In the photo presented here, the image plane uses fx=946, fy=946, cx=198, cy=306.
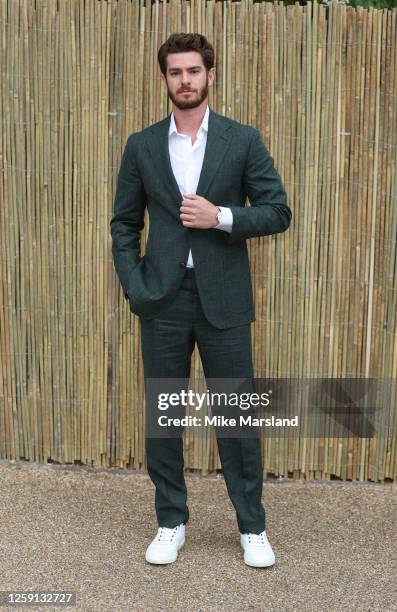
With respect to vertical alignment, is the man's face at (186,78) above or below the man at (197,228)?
above

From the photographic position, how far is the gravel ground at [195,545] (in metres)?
3.52

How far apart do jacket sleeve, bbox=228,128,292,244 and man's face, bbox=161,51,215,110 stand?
272mm

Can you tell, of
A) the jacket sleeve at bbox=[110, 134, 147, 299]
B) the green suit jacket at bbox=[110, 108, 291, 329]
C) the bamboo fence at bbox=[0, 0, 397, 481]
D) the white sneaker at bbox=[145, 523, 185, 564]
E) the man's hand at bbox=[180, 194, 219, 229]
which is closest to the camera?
the man's hand at bbox=[180, 194, 219, 229]

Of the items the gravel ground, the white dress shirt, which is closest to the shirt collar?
the white dress shirt

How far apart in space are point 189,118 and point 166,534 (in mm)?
1646

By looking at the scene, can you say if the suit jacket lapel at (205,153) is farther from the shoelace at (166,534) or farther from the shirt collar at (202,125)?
the shoelace at (166,534)

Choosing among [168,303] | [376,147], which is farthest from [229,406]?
[376,147]

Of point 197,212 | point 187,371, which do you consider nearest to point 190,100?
point 197,212

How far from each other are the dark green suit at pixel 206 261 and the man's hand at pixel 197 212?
0.09 meters

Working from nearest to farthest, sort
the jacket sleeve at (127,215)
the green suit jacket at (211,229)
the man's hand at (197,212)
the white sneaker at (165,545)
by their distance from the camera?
the man's hand at (197,212), the green suit jacket at (211,229), the jacket sleeve at (127,215), the white sneaker at (165,545)

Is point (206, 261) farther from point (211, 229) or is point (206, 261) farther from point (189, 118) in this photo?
point (189, 118)

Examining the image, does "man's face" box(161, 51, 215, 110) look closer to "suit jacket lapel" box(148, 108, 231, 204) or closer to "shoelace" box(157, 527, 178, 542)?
"suit jacket lapel" box(148, 108, 231, 204)

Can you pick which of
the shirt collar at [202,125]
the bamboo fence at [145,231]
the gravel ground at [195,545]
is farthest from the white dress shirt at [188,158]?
the gravel ground at [195,545]

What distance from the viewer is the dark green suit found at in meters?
3.52
